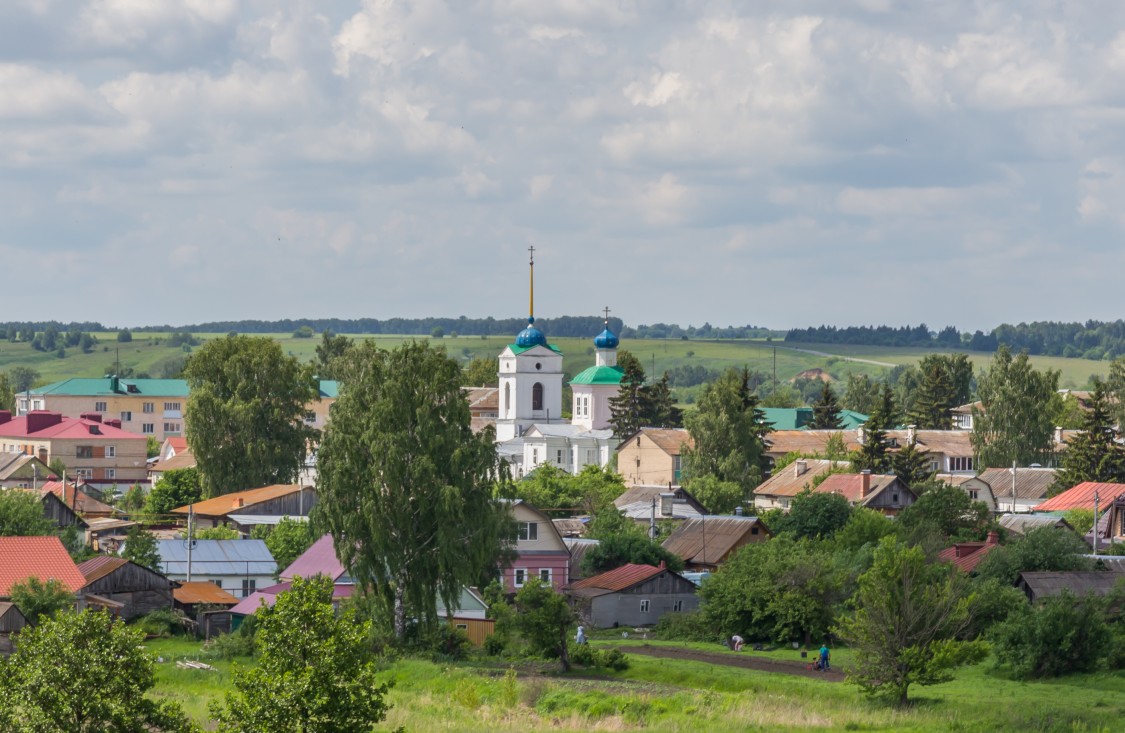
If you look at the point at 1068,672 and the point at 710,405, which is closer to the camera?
the point at 1068,672

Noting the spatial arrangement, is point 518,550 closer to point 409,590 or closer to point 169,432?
point 409,590

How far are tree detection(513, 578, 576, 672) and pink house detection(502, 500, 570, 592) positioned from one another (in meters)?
11.5

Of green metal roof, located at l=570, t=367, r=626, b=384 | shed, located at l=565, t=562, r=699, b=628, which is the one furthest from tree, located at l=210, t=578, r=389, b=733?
green metal roof, located at l=570, t=367, r=626, b=384

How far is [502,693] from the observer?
1654 inches

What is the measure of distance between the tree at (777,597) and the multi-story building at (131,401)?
98499mm

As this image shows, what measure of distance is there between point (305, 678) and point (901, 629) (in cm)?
1763

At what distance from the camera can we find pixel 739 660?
158ft

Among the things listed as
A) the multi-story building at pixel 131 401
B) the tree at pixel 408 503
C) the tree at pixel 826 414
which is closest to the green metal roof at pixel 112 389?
the multi-story building at pixel 131 401

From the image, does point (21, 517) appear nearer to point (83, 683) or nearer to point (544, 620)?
point (544, 620)

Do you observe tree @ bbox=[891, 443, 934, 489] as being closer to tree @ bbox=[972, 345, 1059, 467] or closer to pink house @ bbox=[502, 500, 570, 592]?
tree @ bbox=[972, 345, 1059, 467]

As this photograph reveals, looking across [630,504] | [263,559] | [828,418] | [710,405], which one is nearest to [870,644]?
[263,559]

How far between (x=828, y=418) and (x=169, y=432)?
56085mm

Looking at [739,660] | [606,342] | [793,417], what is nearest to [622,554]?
[739,660]

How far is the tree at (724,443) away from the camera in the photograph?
289 ft
